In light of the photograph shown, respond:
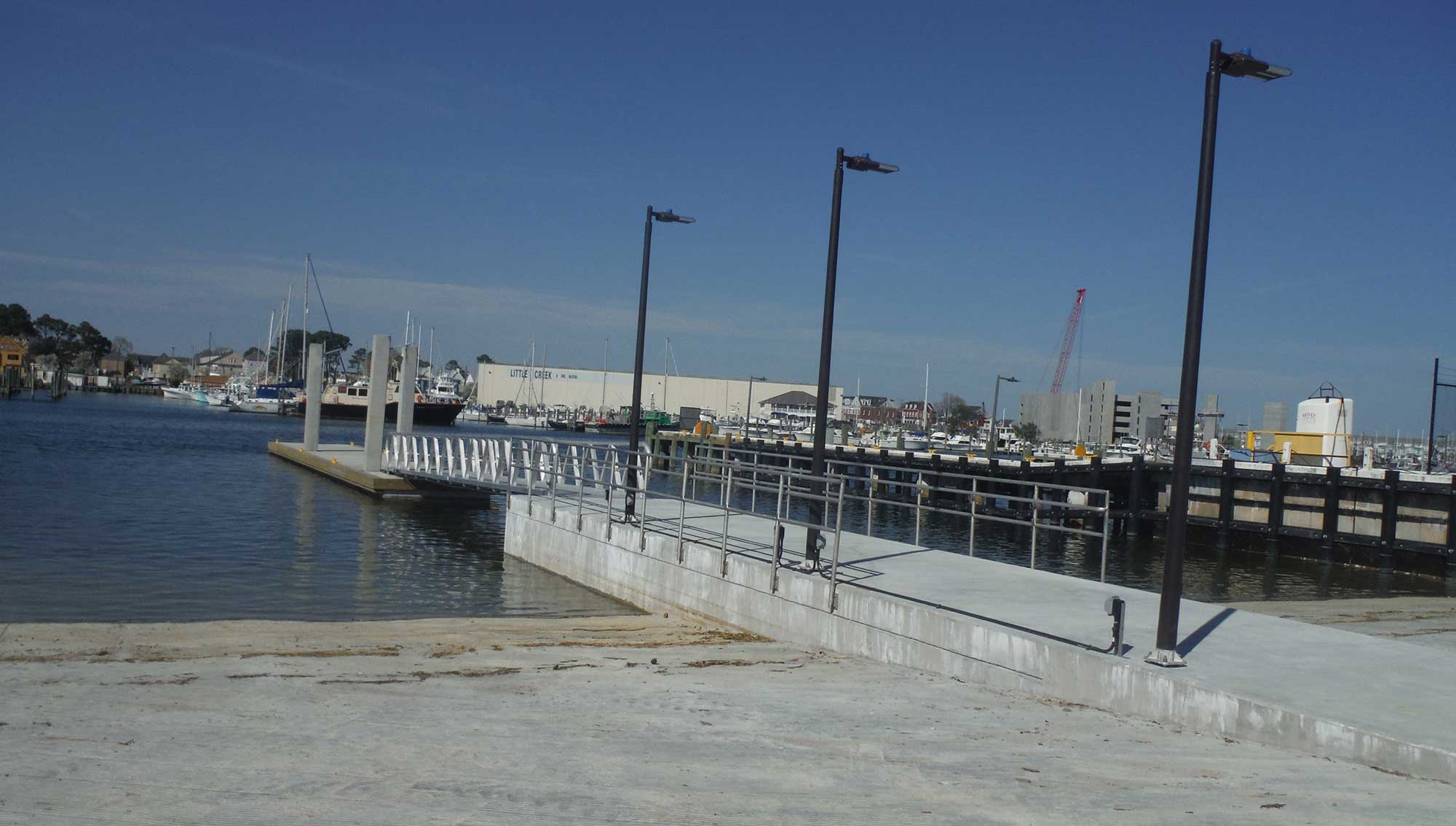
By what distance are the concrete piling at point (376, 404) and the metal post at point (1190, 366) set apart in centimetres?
2951

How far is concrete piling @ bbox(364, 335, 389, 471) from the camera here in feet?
114

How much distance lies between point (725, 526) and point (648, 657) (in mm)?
2593

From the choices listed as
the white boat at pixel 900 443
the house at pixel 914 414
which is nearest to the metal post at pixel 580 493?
the white boat at pixel 900 443

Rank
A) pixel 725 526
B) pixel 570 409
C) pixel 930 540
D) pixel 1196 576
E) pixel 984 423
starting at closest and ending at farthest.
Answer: pixel 725 526, pixel 1196 576, pixel 930 540, pixel 984 423, pixel 570 409

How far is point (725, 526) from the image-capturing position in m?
13.4

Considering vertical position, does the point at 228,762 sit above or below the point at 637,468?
below

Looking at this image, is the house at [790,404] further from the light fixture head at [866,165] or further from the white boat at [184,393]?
the light fixture head at [866,165]

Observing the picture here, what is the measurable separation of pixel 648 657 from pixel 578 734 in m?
3.47

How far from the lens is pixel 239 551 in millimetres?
21406

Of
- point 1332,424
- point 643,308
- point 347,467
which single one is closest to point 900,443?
point 1332,424

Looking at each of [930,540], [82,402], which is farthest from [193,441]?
[82,402]

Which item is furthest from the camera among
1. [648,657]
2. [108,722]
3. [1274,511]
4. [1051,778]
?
[1274,511]

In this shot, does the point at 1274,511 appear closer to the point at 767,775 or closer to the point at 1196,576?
the point at 1196,576

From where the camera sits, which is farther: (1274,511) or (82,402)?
(82,402)
